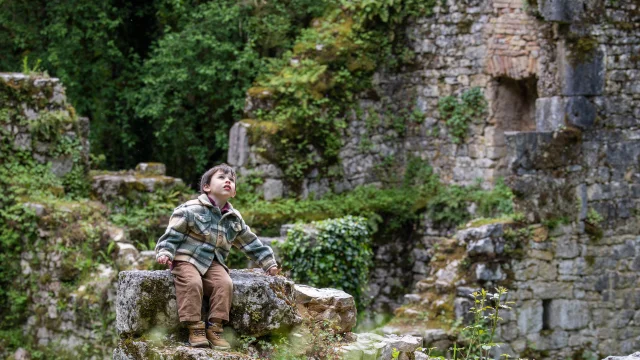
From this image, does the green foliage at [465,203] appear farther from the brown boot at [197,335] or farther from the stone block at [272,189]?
the brown boot at [197,335]

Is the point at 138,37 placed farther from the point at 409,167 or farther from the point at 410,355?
the point at 410,355

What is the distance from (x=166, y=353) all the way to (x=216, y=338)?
0.97 feet

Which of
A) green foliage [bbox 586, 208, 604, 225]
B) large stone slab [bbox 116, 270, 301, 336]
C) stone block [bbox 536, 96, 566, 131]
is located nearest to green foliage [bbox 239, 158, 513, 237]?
green foliage [bbox 586, 208, 604, 225]

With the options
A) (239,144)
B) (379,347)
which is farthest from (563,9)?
(379,347)

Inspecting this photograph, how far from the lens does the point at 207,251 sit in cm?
666

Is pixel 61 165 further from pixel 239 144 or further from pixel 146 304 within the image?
pixel 146 304

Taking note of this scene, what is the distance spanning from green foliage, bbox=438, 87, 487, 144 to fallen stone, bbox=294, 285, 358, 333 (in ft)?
26.2

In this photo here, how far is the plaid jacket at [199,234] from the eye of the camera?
658 cm

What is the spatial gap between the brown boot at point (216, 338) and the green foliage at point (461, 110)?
9338mm

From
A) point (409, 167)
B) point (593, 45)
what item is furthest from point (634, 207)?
point (409, 167)

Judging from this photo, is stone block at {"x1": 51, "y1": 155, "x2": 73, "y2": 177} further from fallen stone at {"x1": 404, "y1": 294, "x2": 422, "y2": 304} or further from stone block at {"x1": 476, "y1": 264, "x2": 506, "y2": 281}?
stone block at {"x1": 476, "y1": 264, "x2": 506, "y2": 281}

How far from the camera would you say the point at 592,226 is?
13328 millimetres

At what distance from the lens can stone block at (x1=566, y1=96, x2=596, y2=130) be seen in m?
13.1

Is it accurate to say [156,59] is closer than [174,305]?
No
